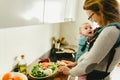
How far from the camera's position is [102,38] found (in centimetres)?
90

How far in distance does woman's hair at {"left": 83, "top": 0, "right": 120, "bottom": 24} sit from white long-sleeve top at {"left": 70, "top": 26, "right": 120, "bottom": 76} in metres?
0.14

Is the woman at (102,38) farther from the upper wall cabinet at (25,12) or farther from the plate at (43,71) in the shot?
the plate at (43,71)

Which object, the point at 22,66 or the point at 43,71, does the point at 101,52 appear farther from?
the point at 22,66

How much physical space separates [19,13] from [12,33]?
65 cm

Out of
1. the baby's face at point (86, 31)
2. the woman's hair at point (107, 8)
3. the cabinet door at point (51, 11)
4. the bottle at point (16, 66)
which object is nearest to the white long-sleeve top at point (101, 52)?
the woman's hair at point (107, 8)

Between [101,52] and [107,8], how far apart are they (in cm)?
27

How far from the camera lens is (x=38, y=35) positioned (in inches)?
71.1

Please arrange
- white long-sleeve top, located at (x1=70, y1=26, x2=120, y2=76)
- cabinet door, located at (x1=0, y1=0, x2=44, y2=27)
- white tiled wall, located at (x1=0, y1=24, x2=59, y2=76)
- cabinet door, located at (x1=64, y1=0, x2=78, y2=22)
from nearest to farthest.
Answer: cabinet door, located at (x1=0, y1=0, x2=44, y2=27), white long-sleeve top, located at (x1=70, y1=26, x2=120, y2=76), white tiled wall, located at (x1=0, y1=24, x2=59, y2=76), cabinet door, located at (x1=64, y1=0, x2=78, y2=22)

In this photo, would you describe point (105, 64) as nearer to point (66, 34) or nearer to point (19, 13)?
point (19, 13)

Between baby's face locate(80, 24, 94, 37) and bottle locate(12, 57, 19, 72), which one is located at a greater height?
baby's face locate(80, 24, 94, 37)

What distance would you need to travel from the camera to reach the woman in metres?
0.90

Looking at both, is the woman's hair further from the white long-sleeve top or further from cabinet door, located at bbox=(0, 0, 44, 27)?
cabinet door, located at bbox=(0, 0, 44, 27)

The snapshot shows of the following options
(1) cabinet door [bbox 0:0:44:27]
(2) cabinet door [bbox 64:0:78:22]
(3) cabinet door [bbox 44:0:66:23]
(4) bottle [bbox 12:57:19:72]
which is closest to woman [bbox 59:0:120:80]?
(3) cabinet door [bbox 44:0:66:23]

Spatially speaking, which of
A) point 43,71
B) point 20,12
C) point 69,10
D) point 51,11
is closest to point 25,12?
point 20,12
